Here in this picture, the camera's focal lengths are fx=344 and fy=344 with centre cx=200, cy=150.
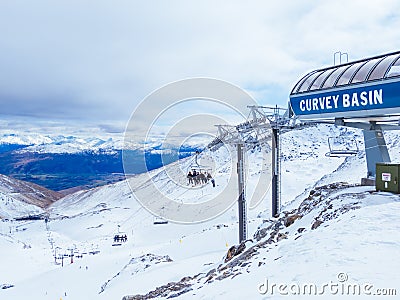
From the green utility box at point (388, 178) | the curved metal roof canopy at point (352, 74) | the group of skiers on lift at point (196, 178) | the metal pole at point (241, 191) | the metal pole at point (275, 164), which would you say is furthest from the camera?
the group of skiers on lift at point (196, 178)

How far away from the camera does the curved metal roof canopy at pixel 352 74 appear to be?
11195 millimetres

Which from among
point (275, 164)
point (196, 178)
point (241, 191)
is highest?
point (275, 164)

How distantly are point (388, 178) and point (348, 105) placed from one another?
9.66 ft

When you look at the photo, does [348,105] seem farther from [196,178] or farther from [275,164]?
[196,178]

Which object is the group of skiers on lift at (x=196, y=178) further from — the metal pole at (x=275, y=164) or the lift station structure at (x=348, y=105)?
the metal pole at (x=275, y=164)

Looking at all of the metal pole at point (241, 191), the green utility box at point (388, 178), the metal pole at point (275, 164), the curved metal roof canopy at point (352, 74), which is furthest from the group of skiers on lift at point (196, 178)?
the green utility box at point (388, 178)

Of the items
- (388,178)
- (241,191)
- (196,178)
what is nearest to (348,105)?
(388,178)

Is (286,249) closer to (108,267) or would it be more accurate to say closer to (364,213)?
(364,213)

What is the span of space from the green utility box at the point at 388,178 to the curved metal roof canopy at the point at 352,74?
10.1ft

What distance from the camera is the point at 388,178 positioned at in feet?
39.6

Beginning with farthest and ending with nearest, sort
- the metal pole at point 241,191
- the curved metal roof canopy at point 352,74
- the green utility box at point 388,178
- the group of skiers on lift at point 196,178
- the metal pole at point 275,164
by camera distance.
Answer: the group of skiers on lift at point 196,178 → the metal pole at point 241,191 → the metal pole at point 275,164 → the green utility box at point 388,178 → the curved metal roof canopy at point 352,74

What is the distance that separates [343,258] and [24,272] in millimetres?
67552

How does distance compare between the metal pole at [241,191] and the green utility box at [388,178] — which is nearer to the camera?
the green utility box at [388,178]

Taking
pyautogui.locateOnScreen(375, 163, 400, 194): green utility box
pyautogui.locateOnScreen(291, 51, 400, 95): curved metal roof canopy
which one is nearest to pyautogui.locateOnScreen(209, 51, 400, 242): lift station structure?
pyautogui.locateOnScreen(291, 51, 400, 95): curved metal roof canopy
